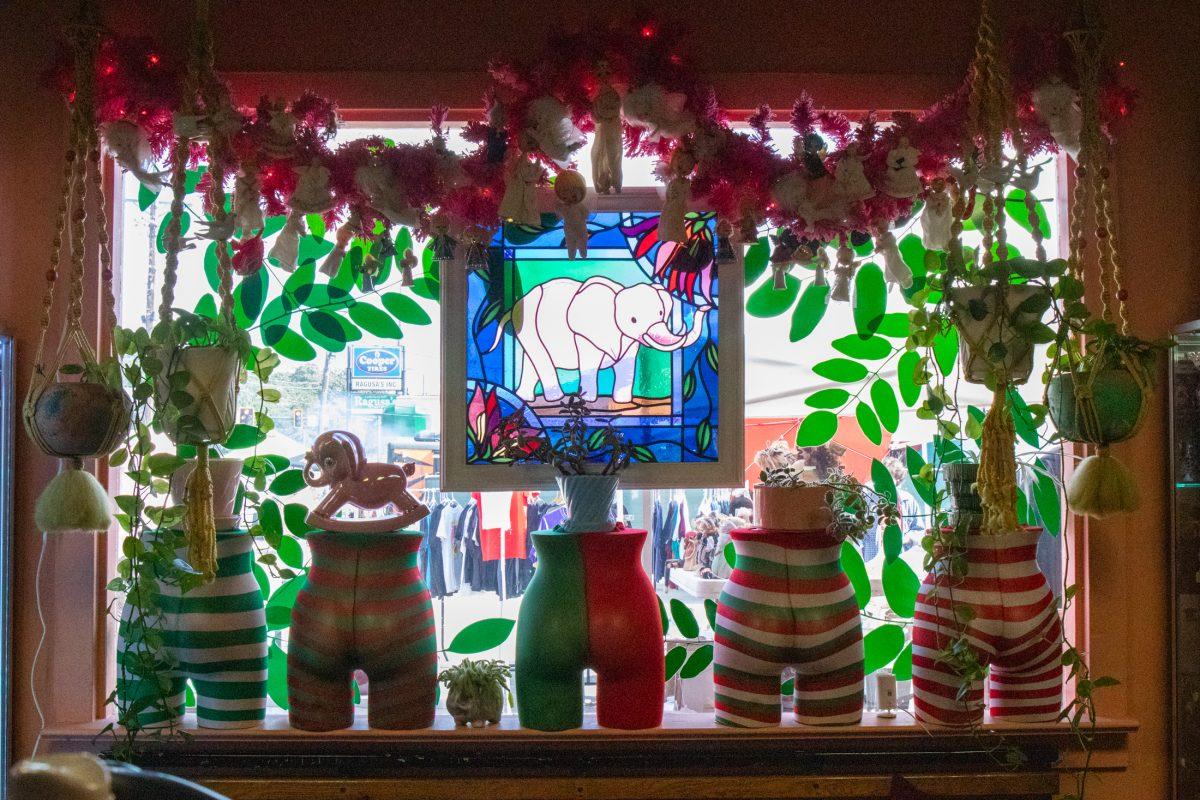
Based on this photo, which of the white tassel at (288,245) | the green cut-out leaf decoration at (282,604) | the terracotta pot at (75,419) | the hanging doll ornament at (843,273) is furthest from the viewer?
the green cut-out leaf decoration at (282,604)

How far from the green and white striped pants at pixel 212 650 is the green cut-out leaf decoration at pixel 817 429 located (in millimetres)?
1195

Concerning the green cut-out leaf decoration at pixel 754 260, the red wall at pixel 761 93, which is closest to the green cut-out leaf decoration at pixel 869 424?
the green cut-out leaf decoration at pixel 754 260

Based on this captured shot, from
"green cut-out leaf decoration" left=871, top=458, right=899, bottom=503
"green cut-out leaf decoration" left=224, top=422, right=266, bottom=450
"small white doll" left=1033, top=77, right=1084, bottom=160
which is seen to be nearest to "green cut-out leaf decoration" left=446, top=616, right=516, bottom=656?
"green cut-out leaf decoration" left=224, top=422, right=266, bottom=450

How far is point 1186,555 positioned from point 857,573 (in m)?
0.65

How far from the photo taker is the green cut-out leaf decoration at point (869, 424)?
7.02 ft

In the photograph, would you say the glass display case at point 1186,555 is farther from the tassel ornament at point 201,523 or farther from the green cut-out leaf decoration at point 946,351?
the tassel ornament at point 201,523

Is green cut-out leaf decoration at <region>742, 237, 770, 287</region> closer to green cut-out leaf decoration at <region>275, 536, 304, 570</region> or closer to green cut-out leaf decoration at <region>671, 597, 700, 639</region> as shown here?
green cut-out leaf decoration at <region>671, 597, 700, 639</region>

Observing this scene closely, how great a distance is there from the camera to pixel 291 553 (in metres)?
2.10

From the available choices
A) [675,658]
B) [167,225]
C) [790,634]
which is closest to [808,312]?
[790,634]

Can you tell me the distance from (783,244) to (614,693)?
37.7 inches

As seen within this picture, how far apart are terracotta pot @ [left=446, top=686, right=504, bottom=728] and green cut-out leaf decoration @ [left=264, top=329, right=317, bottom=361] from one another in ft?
2.57

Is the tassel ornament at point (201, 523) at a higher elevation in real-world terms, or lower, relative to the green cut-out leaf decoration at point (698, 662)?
higher

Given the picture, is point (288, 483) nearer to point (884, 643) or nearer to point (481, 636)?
point (481, 636)

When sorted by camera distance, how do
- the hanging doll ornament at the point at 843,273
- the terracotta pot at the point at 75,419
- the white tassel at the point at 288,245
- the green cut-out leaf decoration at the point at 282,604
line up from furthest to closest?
the green cut-out leaf decoration at the point at 282,604 → the hanging doll ornament at the point at 843,273 → the white tassel at the point at 288,245 → the terracotta pot at the point at 75,419
